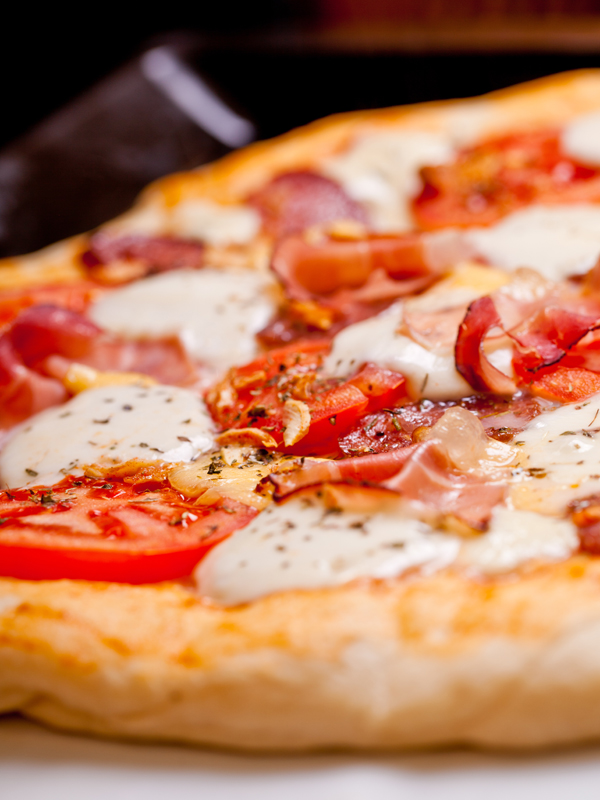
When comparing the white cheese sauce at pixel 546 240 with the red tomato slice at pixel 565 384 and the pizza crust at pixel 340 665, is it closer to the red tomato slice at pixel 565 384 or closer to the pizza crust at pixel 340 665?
the red tomato slice at pixel 565 384

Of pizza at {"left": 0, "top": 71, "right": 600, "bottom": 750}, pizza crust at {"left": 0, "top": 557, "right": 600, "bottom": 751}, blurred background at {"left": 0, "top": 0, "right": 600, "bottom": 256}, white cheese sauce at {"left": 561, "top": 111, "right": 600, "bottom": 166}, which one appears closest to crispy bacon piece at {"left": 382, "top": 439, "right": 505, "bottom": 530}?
pizza at {"left": 0, "top": 71, "right": 600, "bottom": 750}

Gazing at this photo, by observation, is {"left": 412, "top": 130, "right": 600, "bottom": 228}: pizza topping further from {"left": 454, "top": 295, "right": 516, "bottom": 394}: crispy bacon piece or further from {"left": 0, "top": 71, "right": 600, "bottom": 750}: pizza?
{"left": 454, "top": 295, "right": 516, "bottom": 394}: crispy bacon piece

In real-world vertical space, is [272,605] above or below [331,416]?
below

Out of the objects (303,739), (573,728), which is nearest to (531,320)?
(573,728)

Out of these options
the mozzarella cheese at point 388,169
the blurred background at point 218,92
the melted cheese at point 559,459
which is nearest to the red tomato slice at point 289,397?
the melted cheese at point 559,459

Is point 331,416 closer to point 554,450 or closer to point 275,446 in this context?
point 275,446
